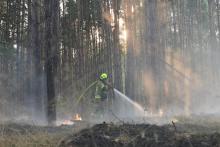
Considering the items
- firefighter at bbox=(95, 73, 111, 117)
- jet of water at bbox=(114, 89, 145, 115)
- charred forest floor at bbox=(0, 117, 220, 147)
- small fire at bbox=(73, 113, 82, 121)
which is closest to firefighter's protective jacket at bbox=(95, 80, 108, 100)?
firefighter at bbox=(95, 73, 111, 117)

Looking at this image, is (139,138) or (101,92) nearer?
(139,138)

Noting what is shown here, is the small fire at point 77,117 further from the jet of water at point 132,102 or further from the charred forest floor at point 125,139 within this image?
the charred forest floor at point 125,139

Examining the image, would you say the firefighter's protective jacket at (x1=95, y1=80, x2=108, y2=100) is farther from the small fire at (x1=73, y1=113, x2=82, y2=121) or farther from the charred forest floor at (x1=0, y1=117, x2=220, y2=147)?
the charred forest floor at (x1=0, y1=117, x2=220, y2=147)

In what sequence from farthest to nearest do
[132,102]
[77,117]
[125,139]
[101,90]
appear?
1. [132,102]
2. [77,117]
3. [101,90]
4. [125,139]

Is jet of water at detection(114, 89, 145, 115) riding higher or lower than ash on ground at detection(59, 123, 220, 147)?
higher

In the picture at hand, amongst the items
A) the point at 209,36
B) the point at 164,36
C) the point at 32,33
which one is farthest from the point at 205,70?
the point at 32,33

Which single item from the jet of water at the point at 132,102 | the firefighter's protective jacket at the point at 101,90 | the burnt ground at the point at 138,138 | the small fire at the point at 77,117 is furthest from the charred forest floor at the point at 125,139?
the jet of water at the point at 132,102

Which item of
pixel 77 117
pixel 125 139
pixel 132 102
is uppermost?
pixel 132 102

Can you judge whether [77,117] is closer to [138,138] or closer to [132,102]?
[132,102]

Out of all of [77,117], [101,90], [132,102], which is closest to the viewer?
[101,90]

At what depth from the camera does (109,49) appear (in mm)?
15477

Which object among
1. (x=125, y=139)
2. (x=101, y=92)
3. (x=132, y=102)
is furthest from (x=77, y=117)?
(x=125, y=139)

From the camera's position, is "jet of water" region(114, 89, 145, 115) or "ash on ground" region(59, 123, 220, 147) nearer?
"ash on ground" region(59, 123, 220, 147)

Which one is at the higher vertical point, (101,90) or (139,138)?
(101,90)
